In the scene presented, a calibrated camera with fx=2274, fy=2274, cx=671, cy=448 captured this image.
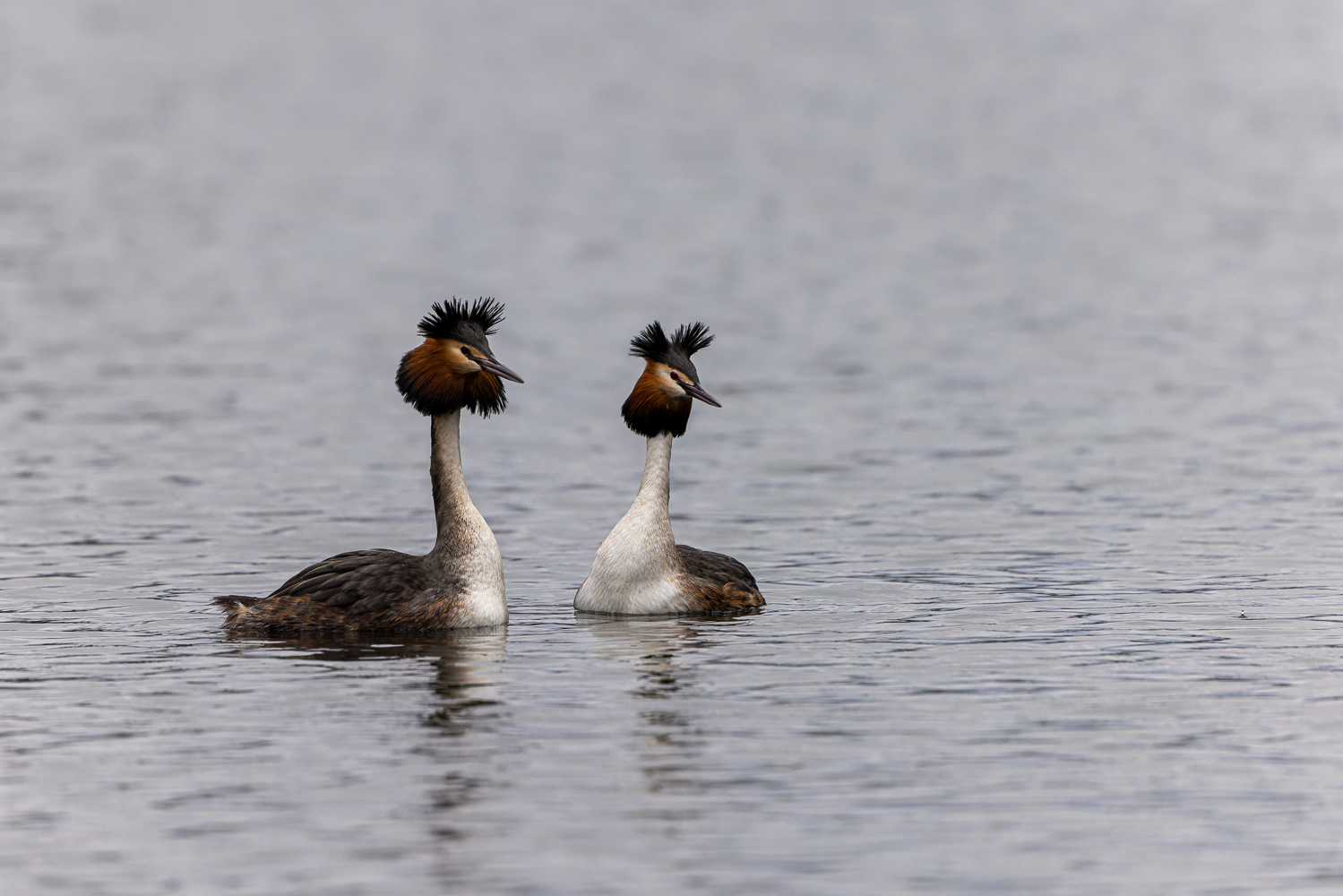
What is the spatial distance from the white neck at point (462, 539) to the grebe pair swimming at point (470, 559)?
0.01 meters

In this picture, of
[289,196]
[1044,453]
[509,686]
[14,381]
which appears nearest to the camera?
[509,686]

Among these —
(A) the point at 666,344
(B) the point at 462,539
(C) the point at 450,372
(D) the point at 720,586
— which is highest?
(A) the point at 666,344

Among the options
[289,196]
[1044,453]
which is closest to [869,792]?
[1044,453]

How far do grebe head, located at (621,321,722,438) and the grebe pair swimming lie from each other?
1cm

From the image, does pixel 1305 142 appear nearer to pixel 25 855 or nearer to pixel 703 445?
pixel 703 445

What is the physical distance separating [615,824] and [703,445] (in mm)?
19056

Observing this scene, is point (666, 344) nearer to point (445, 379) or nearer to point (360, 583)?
point (445, 379)

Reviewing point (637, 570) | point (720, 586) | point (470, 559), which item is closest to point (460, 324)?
point (470, 559)

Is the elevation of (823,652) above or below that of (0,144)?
below

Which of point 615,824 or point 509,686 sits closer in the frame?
point 615,824

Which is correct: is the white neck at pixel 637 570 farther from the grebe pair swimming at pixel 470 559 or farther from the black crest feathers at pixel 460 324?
the black crest feathers at pixel 460 324

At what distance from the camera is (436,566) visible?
18516mm

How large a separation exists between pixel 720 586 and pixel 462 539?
7.69ft

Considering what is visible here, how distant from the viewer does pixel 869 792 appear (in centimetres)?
1288
